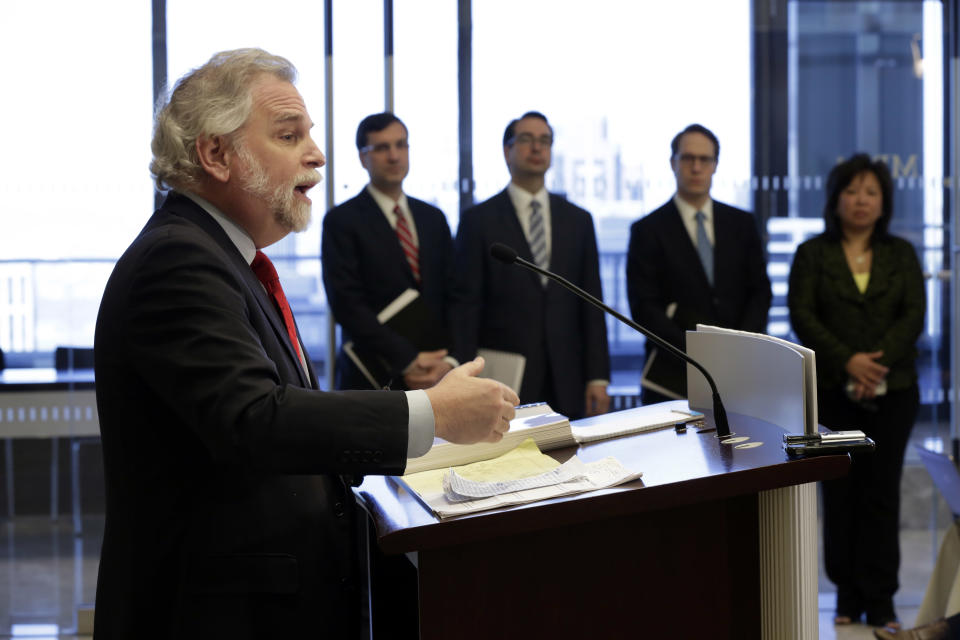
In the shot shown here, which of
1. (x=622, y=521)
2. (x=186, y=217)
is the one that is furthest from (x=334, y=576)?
(x=186, y=217)

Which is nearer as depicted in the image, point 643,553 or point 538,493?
point 538,493

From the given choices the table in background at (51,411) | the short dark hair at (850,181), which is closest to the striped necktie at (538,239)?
the short dark hair at (850,181)

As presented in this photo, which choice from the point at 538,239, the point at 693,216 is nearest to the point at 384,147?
the point at 538,239

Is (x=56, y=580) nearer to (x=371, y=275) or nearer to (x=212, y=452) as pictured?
(x=371, y=275)

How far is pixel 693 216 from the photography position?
386cm

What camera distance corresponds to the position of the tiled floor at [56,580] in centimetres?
365

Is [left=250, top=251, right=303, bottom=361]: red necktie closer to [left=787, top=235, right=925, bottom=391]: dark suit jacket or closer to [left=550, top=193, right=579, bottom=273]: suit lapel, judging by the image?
[left=550, top=193, right=579, bottom=273]: suit lapel

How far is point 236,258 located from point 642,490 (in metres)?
0.72

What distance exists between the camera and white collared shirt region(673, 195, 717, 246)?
3824 millimetres

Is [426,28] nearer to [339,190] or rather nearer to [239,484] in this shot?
[339,190]

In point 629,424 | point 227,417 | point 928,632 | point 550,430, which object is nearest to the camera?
point 227,417

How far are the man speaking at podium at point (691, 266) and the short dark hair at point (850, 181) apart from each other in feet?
0.92

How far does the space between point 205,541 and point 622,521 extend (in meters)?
A: 0.62

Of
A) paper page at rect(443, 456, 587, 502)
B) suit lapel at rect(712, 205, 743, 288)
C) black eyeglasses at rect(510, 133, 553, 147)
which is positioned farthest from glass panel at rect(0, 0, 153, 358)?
paper page at rect(443, 456, 587, 502)
